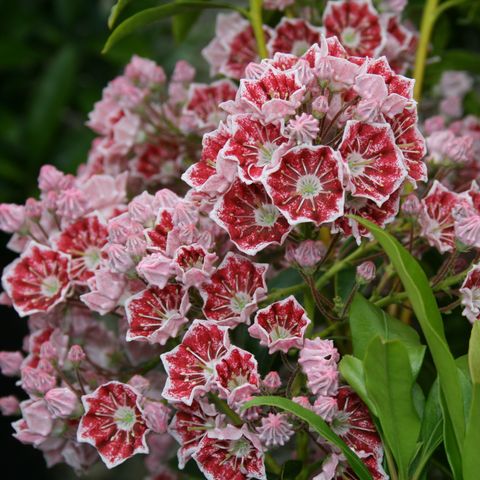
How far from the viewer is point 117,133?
1.22 metres

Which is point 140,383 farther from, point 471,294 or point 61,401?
point 471,294

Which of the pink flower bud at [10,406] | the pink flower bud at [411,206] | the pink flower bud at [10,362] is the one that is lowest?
the pink flower bud at [10,406]

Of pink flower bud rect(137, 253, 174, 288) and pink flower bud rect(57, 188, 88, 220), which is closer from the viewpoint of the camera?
pink flower bud rect(137, 253, 174, 288)

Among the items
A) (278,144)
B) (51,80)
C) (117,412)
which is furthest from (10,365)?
(51,80)

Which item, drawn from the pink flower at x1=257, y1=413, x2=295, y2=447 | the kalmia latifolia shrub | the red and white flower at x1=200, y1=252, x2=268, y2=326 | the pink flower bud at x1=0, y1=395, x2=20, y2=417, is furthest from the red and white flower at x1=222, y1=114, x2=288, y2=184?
the pink flower bud at x1=0, y1=395, x2=20, y2=417

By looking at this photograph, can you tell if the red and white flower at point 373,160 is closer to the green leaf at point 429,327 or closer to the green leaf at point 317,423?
the green leaf at point 429,327

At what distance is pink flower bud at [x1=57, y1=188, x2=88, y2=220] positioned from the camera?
42.1 inches

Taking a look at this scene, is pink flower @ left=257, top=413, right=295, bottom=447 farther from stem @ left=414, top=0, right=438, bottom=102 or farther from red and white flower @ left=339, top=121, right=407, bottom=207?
stem @ left=414, top=0, right=438, bottom=102

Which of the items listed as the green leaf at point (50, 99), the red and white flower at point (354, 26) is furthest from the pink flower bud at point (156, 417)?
the green leaf at point (50, 99)

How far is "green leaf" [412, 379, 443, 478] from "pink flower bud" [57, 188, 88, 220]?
1.50ft

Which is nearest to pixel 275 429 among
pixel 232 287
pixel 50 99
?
pixel 232 287

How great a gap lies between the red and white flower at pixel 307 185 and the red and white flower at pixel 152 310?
0.15 m

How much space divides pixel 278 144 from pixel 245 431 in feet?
0.90

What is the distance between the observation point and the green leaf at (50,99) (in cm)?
204
